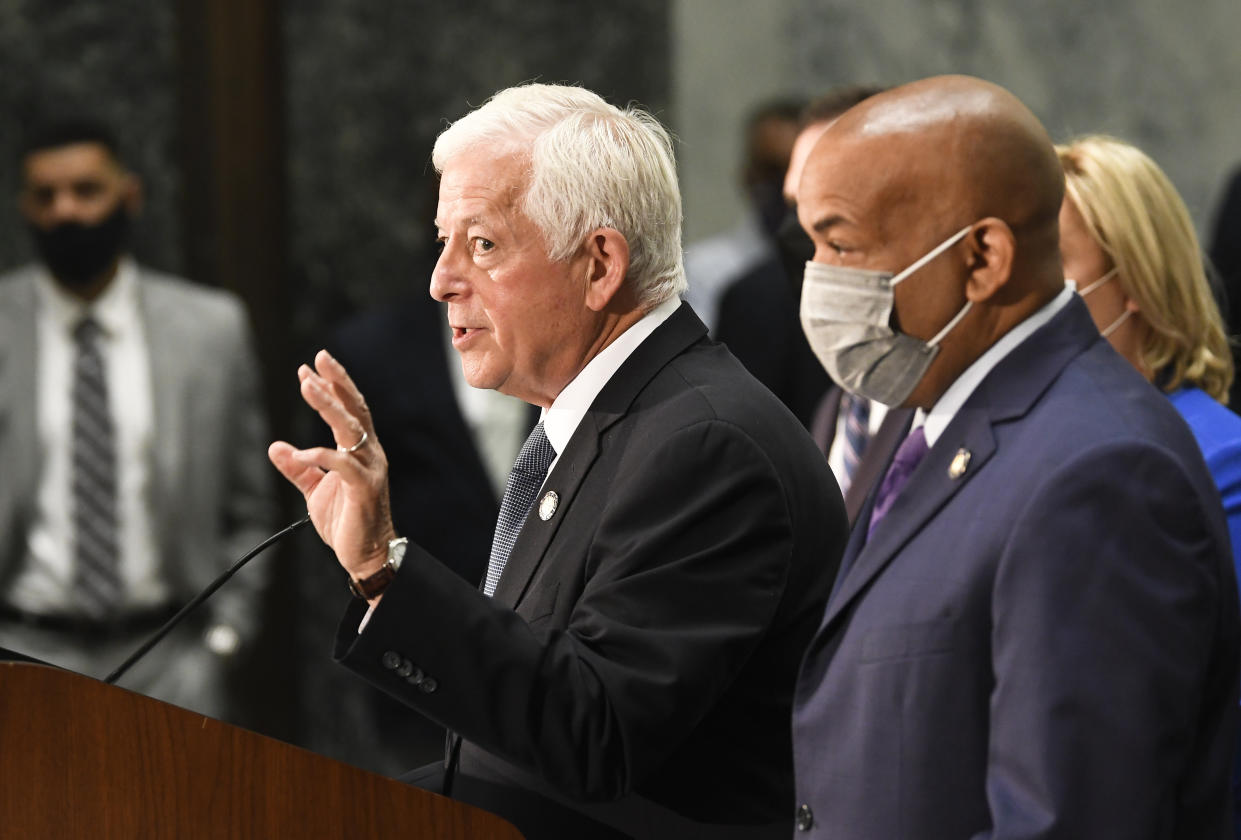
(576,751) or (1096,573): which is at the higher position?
(1096,573)

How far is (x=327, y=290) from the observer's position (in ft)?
18.0

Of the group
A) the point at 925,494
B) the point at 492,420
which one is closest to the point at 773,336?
the point at 492,420

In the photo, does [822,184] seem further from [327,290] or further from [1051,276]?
[327,290]

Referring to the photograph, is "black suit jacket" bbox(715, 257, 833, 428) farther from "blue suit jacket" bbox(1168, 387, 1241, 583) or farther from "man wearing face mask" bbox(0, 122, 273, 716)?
"blue suit jacket" bbox(1168, 387, 1241, 583)

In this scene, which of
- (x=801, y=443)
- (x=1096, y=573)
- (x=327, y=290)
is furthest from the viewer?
(x=327, y=290)

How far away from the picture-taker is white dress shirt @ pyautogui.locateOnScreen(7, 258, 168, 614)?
4.32 m

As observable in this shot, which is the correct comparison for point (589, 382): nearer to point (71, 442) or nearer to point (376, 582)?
point (376, 582)

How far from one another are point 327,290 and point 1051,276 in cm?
381

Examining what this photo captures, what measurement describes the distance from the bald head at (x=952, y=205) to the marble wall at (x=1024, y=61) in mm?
3810

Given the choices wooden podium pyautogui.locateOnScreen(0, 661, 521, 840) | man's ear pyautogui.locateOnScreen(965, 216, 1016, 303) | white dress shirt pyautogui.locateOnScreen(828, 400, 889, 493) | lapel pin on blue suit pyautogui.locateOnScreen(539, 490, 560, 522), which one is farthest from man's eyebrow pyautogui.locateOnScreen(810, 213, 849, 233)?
white dress shirt pyautogui.locateOnScreen(828, 400, 889, 493)

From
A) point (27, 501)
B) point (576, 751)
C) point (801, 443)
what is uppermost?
point (801, 443)

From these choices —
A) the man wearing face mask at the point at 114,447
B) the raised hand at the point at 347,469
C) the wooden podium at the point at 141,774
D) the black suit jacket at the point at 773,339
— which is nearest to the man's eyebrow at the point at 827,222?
the raised hand at the point at 347,469

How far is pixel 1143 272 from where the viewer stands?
8.67 ft

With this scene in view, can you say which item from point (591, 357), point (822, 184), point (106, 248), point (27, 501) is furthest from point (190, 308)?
point (822, 184)
